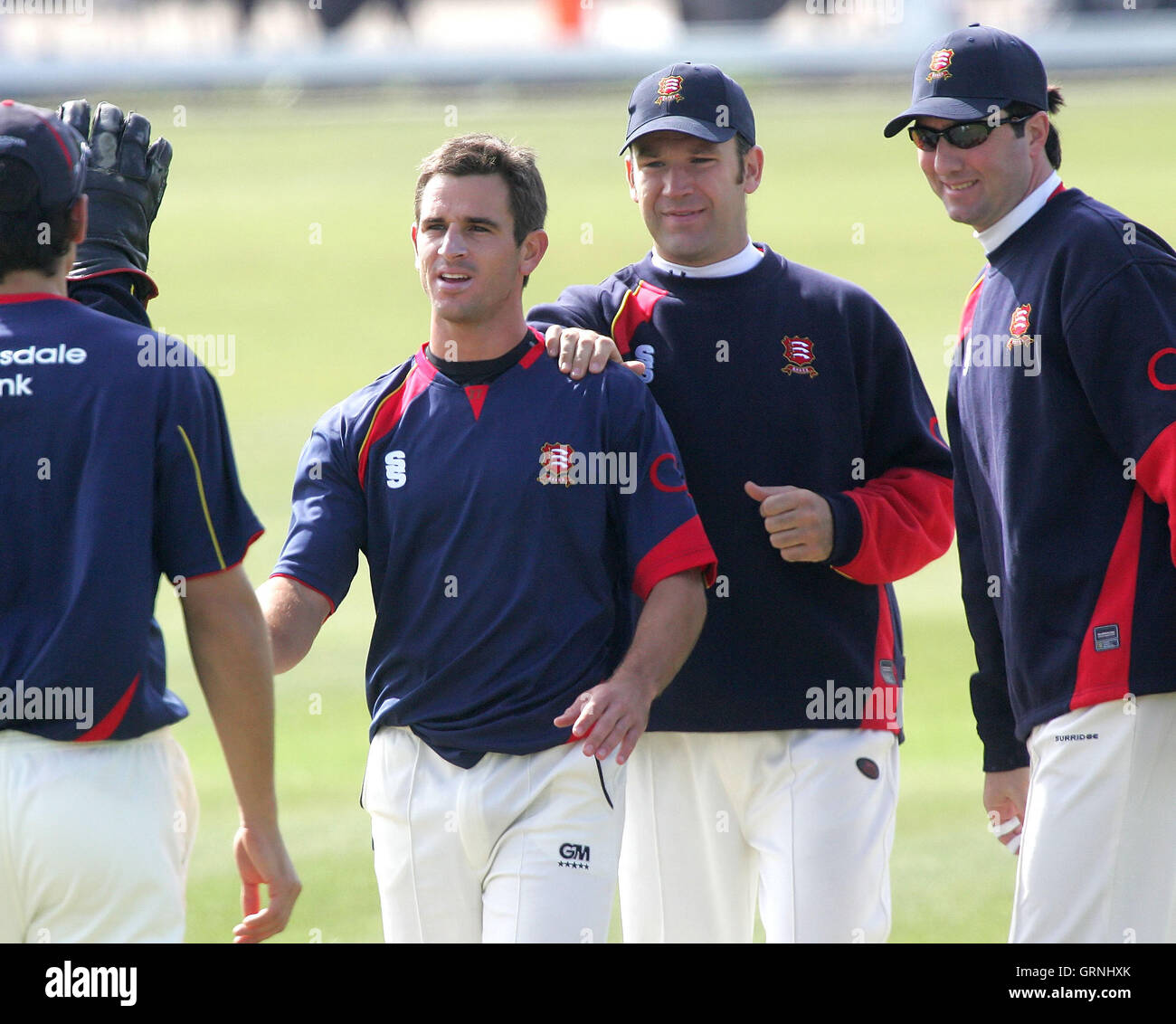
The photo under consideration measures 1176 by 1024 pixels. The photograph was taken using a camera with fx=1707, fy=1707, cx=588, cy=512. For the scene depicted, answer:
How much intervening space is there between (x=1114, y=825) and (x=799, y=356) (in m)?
1.25

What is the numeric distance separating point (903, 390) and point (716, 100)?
0.81m

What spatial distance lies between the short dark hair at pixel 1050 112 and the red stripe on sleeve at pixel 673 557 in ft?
3.91

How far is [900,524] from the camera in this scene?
3848 mm

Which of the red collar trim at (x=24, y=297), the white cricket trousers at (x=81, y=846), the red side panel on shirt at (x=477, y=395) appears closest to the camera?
the white cricket trousers at (x=81, y=846)

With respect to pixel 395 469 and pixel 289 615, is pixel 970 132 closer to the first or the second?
pixel 395 469

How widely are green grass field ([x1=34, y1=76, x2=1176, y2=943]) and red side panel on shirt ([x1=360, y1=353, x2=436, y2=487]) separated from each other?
248 cm

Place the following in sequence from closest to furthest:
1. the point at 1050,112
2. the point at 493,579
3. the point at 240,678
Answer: the point at 240,678 < the point at 493,579 < the point at 1050,112

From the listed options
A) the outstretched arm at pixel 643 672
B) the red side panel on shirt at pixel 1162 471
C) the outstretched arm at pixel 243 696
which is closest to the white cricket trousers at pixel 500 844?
the outstretched arm at pixel 643 672

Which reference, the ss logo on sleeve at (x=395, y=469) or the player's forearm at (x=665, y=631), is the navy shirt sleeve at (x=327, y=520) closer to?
the ss logo on sleeve at (x=395, y=469)

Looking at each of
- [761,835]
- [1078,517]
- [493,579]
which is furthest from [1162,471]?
[493,579]

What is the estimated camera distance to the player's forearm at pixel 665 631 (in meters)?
3.32

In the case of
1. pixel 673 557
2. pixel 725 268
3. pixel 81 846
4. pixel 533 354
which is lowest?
pixel 81 846

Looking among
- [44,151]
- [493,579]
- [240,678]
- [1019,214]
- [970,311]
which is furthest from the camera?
[970,311]
